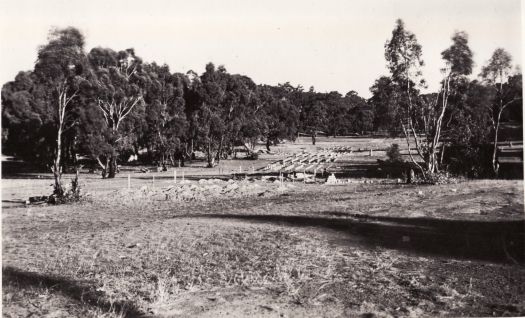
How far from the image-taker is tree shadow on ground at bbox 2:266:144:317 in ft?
24.6

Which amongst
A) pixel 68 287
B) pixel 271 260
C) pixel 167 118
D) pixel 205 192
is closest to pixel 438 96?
pixel 205 192

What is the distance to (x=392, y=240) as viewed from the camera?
1268 centimetres

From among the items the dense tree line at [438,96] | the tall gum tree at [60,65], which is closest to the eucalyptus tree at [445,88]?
the dense tree line at [438,96]

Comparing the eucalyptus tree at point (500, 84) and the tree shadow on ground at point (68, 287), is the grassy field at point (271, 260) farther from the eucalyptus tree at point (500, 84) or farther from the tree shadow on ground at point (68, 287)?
the eucalyptus tree at point (500, 84)

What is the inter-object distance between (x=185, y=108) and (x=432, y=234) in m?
40.1

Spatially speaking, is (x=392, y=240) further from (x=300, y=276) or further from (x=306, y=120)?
(x=306, y=120)

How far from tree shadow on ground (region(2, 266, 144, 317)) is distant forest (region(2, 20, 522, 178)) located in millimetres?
13486

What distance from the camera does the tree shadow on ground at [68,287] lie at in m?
7.51

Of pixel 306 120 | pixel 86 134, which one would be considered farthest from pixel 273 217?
pixel 306 120

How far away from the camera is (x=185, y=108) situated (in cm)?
5044

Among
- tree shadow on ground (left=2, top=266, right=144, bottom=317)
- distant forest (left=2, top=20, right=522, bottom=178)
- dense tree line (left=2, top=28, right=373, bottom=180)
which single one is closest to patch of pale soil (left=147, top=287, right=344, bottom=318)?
tree shadow on ground (left=2, top=266, right=144, bottom=317)

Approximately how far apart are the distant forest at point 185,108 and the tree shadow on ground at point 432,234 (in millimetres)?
7541

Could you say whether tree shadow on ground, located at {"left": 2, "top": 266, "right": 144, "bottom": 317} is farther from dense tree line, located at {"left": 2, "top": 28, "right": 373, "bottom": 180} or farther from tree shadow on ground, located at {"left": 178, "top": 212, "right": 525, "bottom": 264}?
dense tree line, located at {"left": 2, "top": 28, "right": 373, "bottom": 180}

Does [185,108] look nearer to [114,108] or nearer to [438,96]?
[114,108]
